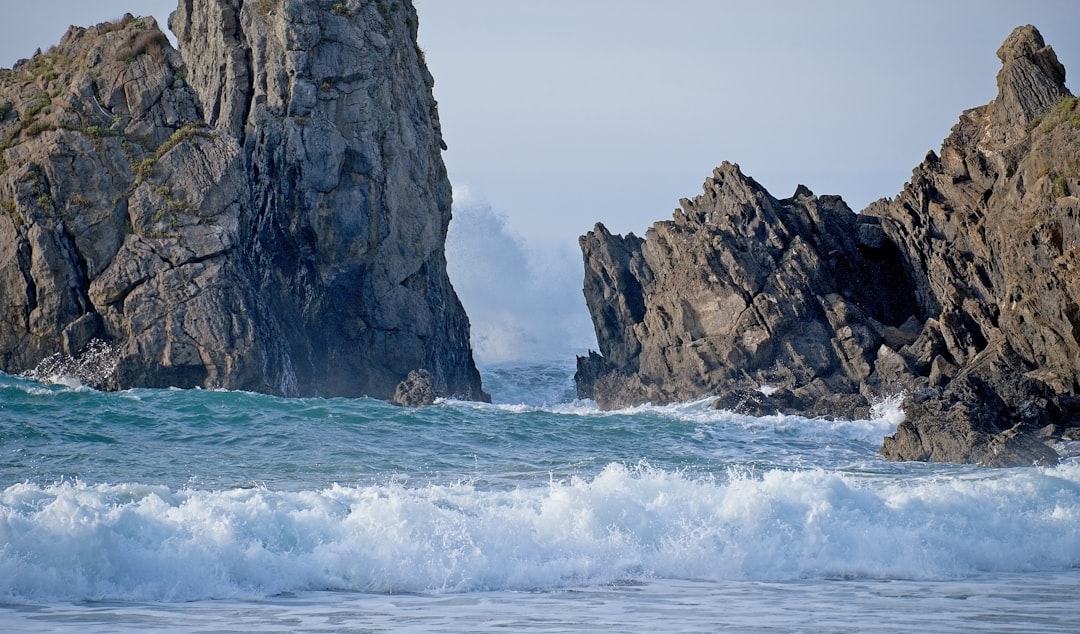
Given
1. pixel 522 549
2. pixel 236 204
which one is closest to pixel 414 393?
pixel 236 204

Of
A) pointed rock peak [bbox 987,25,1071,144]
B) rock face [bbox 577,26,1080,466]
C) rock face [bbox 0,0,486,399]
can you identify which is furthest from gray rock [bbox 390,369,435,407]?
pointed rock peak [bbox 987,25,1071,144]

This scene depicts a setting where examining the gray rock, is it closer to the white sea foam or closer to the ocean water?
the ocean water

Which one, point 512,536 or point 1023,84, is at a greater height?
point 1023,84

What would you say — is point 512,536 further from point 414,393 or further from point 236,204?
point 236,204

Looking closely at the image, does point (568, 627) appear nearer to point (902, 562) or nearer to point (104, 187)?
point (902, 562)

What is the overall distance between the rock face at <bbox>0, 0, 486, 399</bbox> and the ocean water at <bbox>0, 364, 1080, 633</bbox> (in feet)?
62.1

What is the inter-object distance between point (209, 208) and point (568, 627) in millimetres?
33063

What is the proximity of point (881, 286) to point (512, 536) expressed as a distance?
3588 cm

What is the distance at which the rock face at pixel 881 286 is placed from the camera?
30.1 metres

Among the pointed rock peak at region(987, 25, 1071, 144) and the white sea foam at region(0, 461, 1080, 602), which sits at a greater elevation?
the pointed rock peak at region(987, 25, 1071, 144)

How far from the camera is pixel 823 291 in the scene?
4375 cm

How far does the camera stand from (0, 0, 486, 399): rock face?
1535 inches

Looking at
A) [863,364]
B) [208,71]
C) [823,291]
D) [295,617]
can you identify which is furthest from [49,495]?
[208,71]

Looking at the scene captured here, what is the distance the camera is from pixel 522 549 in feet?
42.9
